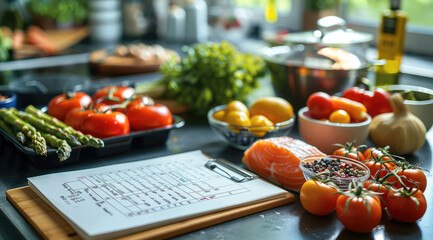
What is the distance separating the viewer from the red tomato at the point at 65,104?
1.28m

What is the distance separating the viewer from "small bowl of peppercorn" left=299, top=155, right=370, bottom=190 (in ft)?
2.92

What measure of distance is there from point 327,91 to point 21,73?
1.31 meters

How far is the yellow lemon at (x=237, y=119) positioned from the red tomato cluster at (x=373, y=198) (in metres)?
0.35

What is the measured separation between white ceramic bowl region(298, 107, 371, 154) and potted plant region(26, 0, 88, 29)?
7.05 ft

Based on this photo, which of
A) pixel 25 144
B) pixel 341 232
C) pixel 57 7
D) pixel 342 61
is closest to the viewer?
pixel 341 232

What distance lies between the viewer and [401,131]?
1.18 meters

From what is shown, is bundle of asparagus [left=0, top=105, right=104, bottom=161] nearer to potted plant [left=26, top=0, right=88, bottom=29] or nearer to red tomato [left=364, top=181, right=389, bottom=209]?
red tomato [left=364, top=181, right=389, bottom=209]

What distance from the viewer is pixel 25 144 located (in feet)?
3.63

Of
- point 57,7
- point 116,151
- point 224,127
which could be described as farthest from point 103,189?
point 57,7

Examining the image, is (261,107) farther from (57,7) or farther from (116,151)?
(57,7)

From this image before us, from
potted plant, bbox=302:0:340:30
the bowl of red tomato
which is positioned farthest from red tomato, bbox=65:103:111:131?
potted plant, bbox=302:0:340:30

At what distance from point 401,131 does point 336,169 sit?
337mm

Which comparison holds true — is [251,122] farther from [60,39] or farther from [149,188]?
[60,39]

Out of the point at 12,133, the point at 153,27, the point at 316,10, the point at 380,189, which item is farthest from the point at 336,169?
the point at 153,27
